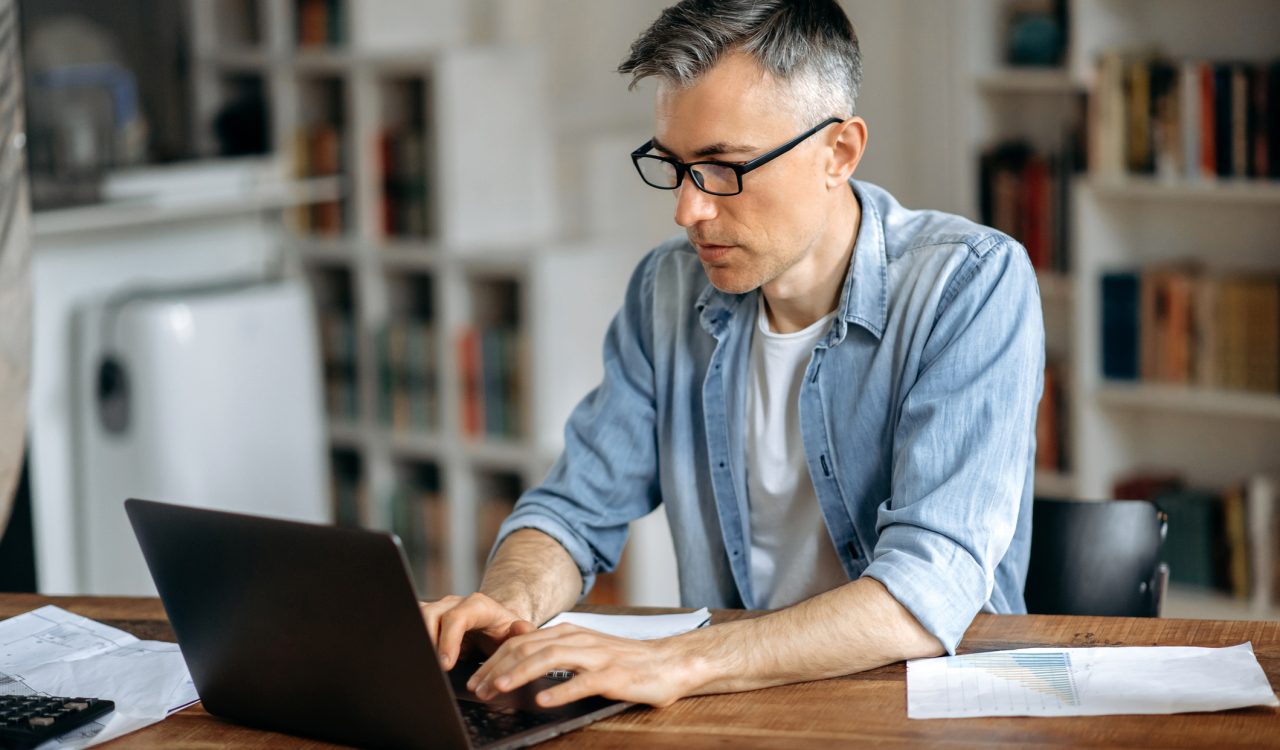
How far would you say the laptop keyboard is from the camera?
1.25 meters

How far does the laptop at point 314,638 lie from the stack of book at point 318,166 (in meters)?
2.94

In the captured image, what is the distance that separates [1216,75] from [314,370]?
2.17m

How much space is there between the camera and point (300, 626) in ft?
4.07

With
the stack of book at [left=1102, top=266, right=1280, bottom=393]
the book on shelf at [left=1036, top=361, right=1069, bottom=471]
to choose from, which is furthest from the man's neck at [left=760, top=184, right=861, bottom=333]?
the book on shelf at [left=1036, top=361, right=1069, bottom=471]

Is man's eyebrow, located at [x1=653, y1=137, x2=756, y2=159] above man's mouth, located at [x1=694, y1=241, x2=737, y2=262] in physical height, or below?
above

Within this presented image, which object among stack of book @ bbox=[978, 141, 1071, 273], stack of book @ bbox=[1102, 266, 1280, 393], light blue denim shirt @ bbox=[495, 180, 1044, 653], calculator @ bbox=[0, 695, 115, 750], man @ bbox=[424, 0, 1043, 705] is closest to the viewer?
calculator @ bbox=[0, 695, 115, 750]

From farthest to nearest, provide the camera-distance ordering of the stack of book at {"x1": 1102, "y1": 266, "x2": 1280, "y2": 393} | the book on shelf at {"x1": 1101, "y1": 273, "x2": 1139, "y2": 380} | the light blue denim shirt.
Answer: the book on shelf at {"x1": 1101, "y1": 273, "x2": 1139, "y2": 380}, the stack of book at {"x1": 1102, "y1": 266, "x2": 1280, "y2": 393}, the light blue denim shirt

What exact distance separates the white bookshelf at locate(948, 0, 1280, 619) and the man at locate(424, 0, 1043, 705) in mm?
1766

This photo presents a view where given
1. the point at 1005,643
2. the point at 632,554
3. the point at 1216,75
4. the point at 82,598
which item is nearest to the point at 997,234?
the point at 1005,643

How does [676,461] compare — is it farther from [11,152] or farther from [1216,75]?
[1216,75]

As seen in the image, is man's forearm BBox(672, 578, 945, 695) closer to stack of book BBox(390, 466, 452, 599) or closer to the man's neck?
the man's neck

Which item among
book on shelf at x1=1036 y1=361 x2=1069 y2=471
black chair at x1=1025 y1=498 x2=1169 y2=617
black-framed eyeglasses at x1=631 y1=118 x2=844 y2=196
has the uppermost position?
black-framed eyeglasses at x1=631 y1=118 x2=844 y2=196

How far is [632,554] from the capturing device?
11.9 ft

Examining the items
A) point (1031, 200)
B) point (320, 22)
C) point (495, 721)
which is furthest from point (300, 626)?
point (320, 22)
